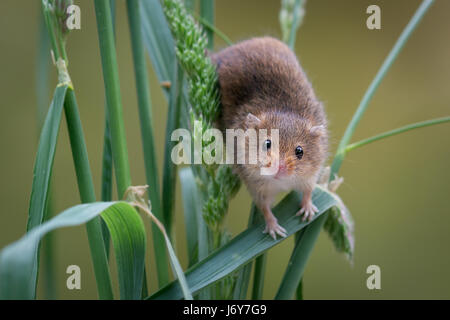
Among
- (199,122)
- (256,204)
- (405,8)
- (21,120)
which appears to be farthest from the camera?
(21,120)

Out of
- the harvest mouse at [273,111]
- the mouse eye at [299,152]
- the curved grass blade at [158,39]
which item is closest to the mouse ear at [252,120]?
the harvest mouse at [273,111]

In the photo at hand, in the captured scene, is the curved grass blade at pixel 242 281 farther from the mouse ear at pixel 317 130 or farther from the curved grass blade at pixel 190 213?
the mouse ear at pixel 317 130

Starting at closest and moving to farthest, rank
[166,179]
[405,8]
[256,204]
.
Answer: [166,179] < [256,204] < [405,8]

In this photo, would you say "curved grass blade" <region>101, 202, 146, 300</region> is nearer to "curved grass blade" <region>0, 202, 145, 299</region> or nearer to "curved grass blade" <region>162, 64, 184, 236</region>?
"curved grass blade" <region>0, 202, 145, 299</region>

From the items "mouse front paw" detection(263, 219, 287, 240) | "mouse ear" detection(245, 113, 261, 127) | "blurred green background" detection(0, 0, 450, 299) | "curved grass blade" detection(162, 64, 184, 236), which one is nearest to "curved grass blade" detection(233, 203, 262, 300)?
"mouse front paw" detection(263, 219, 287, 240)

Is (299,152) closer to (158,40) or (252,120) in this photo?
(252,120)

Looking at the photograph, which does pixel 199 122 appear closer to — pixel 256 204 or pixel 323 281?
pixel 256 204

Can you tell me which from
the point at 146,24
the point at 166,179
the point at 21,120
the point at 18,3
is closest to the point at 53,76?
the point at 21,120
